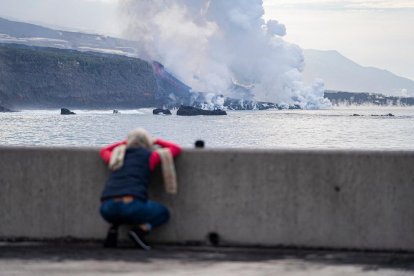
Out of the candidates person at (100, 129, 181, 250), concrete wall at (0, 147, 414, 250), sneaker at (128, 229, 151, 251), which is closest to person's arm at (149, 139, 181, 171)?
person at (100, 129, 181, 250)

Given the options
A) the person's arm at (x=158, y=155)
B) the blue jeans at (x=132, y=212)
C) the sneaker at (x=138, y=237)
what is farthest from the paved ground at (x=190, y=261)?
the person's arm at (x=158, y=155)

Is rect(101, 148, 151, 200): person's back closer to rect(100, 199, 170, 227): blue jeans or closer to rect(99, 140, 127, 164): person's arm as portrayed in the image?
rect(100, 199, 170, 227): blue jeans

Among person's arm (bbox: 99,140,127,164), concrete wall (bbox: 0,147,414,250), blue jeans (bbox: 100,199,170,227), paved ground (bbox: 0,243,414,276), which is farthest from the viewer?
person's arm (bbox: 99,140,127,164)

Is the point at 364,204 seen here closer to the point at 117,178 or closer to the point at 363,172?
the point at 363,172

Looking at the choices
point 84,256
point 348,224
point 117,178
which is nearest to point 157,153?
point 117,178

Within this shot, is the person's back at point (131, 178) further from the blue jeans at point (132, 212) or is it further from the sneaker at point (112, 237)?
the sneaker at point (112, 237)

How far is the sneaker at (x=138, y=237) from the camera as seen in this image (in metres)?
9.62

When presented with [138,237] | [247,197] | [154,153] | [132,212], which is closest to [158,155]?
[154,153]

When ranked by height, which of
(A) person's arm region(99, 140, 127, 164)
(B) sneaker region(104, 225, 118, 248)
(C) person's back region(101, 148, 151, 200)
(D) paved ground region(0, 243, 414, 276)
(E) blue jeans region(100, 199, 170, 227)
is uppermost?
(A) person's arm region(99, 140, 127, 164)

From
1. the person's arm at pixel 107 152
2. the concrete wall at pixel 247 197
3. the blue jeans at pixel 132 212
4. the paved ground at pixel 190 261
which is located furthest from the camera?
the person's arm at pixel 107 152

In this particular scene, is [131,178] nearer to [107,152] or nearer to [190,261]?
[107,152]

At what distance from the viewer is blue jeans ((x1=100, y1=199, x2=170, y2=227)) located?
31.1ft

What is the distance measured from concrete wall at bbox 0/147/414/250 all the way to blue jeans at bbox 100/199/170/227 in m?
0.32

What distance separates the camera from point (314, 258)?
9.21 meters
